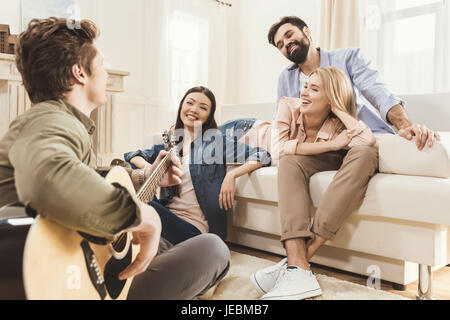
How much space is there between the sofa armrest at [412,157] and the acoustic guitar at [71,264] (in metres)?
1.00

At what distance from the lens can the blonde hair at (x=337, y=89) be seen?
150 centimetres

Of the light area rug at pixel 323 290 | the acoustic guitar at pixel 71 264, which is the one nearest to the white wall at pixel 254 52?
the light area rug at pixel 323 290

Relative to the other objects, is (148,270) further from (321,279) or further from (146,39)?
(146,39)

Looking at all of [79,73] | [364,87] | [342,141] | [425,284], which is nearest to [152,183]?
[79,73]

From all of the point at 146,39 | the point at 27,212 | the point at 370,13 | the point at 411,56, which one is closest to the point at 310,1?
the point at 370,13

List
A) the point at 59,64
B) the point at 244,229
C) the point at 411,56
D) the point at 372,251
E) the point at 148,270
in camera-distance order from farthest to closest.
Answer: the point at 411,56
the point at 244,229
the point at 372,251
the point at 148,270
the point at 59,64

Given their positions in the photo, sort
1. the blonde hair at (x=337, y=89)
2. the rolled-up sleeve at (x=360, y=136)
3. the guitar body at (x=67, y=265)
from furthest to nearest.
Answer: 1. the blonde hair at (x=337, y=89)
2. the rolled-up sleeve at (x=360, y=136)
3. the guitar body at (x=67, y=265)

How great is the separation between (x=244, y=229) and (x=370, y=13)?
237 cm

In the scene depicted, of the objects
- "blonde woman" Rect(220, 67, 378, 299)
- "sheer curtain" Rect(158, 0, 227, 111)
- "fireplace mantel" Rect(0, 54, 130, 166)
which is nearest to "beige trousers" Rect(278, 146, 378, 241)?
"blonde woman" Rect(220, 67, 378, 299)

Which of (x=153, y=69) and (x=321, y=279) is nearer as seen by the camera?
(x=321, y=279)

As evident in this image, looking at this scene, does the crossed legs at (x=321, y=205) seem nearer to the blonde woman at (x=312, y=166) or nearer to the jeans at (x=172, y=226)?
the blonde woman at (x=312, y=166)

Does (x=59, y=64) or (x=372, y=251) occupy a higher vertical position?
(x=59, y=64)

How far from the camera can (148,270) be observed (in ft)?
2.47

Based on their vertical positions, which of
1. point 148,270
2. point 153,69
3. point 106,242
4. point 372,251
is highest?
point 153,69
